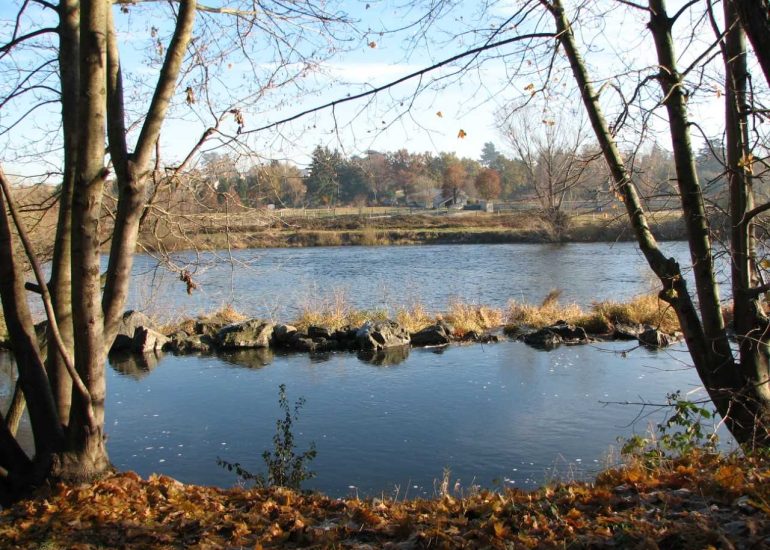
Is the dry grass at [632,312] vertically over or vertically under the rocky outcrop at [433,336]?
over

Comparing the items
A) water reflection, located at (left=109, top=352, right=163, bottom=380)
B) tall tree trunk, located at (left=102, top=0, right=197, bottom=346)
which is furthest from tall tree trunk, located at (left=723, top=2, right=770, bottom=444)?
water reflection, located at (left=109, top=352, right=163, bottom=380)

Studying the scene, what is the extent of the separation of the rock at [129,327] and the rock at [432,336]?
6595 millimetres

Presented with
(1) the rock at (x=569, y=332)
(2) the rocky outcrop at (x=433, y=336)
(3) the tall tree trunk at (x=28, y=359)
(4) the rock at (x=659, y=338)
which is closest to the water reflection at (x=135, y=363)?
(2) the rocky outcrop at (x=433, y=336)

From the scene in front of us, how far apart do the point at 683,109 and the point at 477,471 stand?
4426 mm

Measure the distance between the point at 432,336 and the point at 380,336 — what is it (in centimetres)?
Answer: 123

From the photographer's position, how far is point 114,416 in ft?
35.4

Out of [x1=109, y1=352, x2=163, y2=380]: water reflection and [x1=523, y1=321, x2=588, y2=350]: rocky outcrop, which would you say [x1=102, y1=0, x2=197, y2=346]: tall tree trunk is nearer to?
[x1=109, y1=352, x2=163, y2=380]: water reflection

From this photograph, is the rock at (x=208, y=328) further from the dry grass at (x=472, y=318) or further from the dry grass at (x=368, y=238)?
the dry grass at (x=368, y=238)

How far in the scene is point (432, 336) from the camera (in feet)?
53.4

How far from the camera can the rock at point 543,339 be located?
615 inches

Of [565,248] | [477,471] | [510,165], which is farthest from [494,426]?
[510,165]

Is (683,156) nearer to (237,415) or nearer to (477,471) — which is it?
(477,471)

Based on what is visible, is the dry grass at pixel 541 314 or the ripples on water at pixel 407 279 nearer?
the dry grass at pixel 541 314

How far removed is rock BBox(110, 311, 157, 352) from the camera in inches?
655
